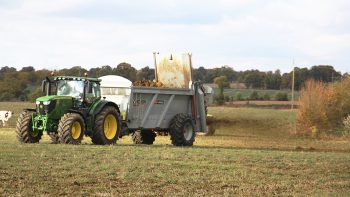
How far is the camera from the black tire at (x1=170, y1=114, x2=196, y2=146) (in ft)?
88.3

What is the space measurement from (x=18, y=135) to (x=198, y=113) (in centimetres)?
761

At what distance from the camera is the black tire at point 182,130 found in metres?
26.9

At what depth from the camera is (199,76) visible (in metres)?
88.4

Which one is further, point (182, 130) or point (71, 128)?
point (182, 130)

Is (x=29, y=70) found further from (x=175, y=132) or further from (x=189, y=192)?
(x=189, y=192)

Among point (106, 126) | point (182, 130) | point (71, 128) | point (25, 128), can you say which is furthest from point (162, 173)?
point (182, 130)

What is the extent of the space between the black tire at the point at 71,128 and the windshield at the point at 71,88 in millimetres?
1556

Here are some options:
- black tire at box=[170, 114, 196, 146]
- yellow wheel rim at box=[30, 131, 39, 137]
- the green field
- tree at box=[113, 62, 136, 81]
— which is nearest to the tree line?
tree at box=[113, 62, 136, 81]

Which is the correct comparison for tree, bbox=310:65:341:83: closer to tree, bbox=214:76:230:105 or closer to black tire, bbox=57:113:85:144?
tree, bbox=214:76:230:105

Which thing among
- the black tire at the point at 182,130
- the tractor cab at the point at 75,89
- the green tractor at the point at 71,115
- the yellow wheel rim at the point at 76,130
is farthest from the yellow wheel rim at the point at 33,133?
the black tire at the point at 182,130

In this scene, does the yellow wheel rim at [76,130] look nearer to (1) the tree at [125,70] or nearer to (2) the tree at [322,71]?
(1) the tree at [125,70]

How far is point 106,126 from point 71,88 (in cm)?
181

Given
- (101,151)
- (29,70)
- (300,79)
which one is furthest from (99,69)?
(300,79)

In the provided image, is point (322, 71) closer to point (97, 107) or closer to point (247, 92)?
point (247, 92)
